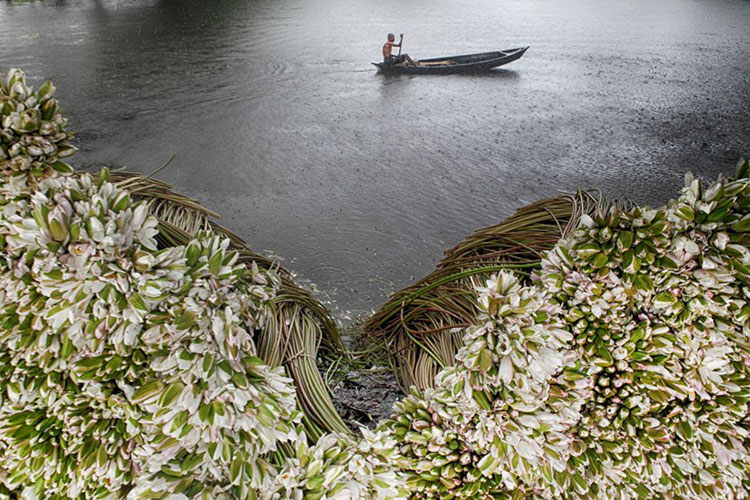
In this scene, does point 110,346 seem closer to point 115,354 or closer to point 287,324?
point 115,354

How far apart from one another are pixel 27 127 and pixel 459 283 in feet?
2.93

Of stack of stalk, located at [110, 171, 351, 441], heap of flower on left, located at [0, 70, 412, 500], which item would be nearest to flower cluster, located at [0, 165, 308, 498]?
heap of flower on left, located at [0, 70, 412, 500]

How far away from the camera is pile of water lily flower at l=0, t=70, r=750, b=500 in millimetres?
679

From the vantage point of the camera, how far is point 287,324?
1.03 m

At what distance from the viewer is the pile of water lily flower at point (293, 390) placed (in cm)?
68

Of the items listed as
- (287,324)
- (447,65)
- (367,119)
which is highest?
(447,65)

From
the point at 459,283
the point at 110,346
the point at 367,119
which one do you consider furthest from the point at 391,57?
the point at 110,346

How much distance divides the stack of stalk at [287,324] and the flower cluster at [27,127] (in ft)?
0.79

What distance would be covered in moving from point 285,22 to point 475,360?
5.47 meters

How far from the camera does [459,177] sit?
2.49 m

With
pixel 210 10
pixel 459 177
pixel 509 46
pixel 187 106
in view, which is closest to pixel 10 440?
pixel 459 177

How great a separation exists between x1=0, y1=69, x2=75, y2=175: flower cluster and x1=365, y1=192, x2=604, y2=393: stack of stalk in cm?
78

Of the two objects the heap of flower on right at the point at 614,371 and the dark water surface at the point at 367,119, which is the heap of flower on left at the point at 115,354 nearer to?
the heap of flower on right at the point at 614,371

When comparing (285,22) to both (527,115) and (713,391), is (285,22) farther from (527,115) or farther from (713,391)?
(713,391)
